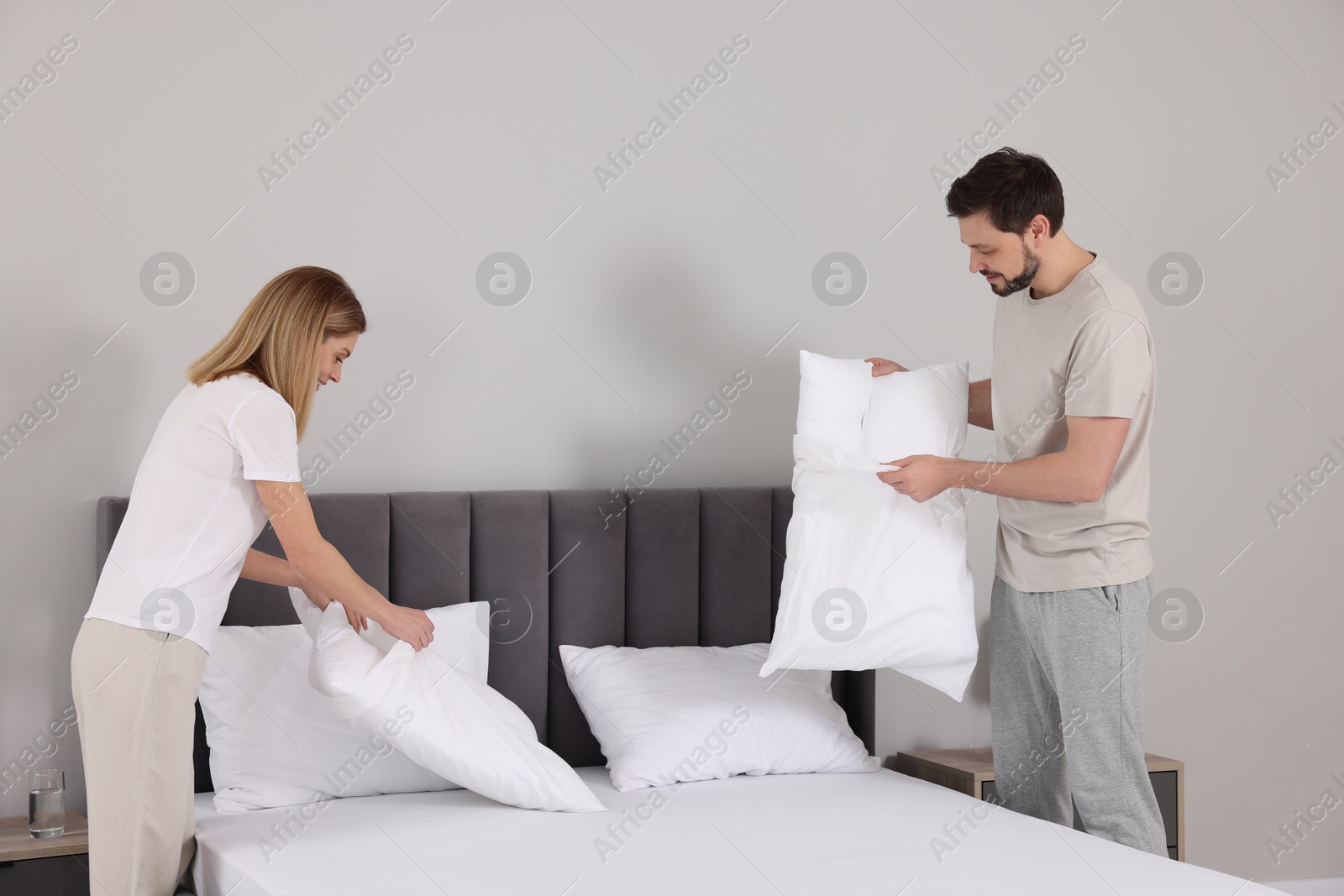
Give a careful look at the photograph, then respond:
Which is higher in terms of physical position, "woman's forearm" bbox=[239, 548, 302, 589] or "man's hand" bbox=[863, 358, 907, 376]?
"man's hand" bbox=[863, 358, 907, 376]

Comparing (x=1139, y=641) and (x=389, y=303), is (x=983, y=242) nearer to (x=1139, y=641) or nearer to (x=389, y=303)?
(x=1139, y=641)

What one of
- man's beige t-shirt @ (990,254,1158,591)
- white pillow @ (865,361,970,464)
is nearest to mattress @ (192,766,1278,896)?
man's beige t-shirt @ (990,254,1158,591)

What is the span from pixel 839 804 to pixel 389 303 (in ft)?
4.99

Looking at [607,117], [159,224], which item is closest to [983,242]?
[607,117]

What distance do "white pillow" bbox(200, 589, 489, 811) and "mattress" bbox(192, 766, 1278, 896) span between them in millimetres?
47

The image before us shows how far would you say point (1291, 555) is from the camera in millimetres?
3486

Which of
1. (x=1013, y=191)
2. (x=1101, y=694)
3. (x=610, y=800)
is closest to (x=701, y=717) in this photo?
(x=610, y=800)

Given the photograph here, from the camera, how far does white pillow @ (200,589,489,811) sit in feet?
7.70

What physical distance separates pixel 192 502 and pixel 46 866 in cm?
86

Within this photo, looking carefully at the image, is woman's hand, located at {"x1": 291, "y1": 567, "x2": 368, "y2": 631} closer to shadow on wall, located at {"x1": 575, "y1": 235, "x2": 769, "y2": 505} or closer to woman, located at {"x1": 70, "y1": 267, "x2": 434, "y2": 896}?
woman, located at {"x1": 70, "y1": 267, "x2": 434, "y2": 896}

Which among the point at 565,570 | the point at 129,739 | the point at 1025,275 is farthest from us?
the point at 565,570

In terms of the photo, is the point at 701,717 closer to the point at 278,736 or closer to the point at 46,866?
the point at 278,736

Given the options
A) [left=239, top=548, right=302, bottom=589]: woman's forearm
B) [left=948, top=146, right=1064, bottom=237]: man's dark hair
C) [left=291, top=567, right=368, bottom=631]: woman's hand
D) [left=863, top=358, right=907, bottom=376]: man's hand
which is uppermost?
[left=948, top=146, right=1064, bottom=237]: man's dark hair

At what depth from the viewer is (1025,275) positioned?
2.31m
